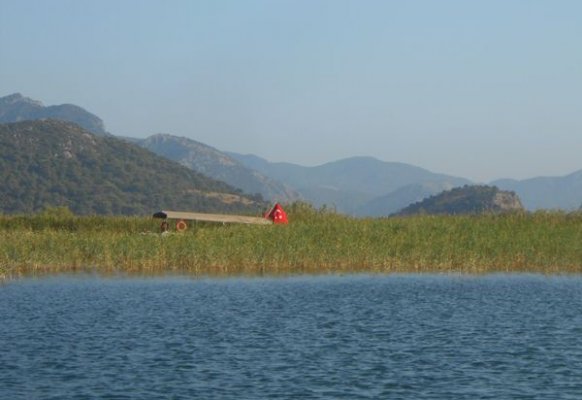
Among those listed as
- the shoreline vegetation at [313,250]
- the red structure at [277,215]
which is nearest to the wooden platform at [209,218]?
the red structure at [277,215]

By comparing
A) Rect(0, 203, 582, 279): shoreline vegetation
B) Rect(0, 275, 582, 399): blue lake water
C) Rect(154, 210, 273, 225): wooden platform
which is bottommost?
Rect(0, 275, 582, 399): blue lake water

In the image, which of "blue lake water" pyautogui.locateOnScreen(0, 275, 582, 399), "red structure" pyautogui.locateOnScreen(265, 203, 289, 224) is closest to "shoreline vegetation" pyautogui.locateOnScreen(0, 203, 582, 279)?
"blue lake water" pyautogui.locateOnScreen(0, 275, 582, 399)

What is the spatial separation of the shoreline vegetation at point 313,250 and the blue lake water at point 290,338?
2279 millimetres

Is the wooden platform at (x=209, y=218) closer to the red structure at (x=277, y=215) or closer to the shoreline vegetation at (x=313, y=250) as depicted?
the red structure at (x=277, y=215)

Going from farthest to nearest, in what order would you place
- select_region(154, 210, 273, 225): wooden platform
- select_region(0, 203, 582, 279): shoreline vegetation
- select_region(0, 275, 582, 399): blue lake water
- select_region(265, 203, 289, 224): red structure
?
select_region(265, 203, 289, 224): red structure
select_region(154, 210, 273, 225): wooden platform
select_region(0, 203, 582, 279): shoreline vegetation
select_region(0, 275, 582, 399): blue lake water

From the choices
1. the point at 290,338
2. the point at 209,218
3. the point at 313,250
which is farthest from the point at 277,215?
the point at 290,338

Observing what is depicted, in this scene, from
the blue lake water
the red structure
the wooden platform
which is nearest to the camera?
the blue lake water

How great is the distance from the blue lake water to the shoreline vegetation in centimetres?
228

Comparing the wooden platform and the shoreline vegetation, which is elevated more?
the wooden platform

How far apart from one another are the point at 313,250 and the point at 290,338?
19.0 metres

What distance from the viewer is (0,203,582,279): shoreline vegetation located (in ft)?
149

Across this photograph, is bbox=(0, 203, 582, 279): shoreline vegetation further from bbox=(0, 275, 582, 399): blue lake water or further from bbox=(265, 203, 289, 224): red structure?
bbox=(265, 203, 289, 224): red structure

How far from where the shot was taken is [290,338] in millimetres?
28141

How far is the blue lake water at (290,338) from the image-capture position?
21.8 metres
